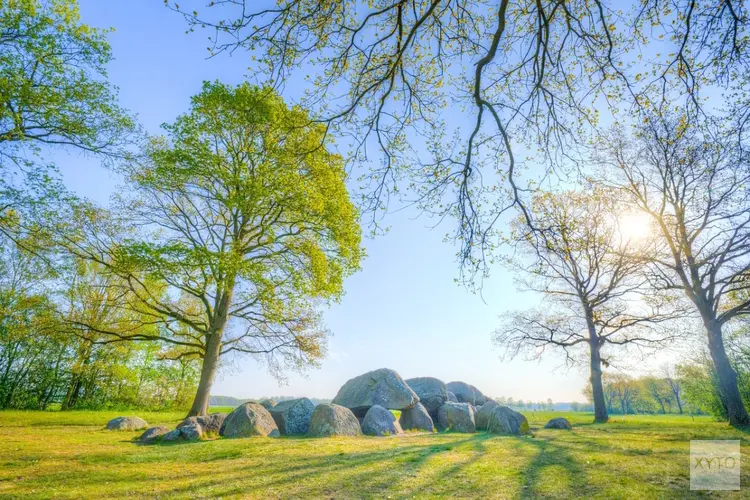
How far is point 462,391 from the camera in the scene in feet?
88.5

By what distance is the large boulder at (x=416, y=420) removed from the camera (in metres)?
17.0

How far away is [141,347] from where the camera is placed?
2725cm

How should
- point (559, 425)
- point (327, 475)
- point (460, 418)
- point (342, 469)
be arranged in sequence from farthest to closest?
point (559, 425) → point (460, 418) → point (342, 469) → point (327, 475)

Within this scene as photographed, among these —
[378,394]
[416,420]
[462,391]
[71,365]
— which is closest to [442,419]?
[416,420]

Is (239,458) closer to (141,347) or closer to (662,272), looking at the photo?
(662,272)

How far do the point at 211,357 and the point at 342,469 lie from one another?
36.7 ft

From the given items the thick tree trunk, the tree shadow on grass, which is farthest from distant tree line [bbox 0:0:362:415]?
the tree shadow on grass

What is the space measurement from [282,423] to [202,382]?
4664mm

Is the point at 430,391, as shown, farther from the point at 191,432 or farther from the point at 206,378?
the point at 191,432

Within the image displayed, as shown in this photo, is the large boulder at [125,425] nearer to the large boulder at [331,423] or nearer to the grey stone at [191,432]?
the grey stone at [191,432]

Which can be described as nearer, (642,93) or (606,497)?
(606,497)

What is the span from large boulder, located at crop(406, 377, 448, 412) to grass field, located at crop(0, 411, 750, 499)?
1137 cm

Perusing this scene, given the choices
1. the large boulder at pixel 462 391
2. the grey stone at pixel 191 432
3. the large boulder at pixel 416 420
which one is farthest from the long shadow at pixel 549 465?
the large boulder at pixel 462 391

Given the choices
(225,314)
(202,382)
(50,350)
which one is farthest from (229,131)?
(50,350)
